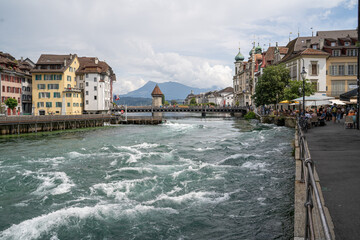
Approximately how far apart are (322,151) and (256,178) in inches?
120

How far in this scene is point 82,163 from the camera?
1931 centimetres

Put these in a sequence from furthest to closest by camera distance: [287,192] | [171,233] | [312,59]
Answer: [312,59] < [287,192] < [171,233]

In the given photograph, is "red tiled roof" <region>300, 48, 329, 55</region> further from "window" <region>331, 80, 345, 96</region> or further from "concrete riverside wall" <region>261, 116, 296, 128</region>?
"concrete riverside wall" <region>261, 116, 296, 128</region>

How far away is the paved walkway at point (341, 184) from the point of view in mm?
5812

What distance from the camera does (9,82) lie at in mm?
67125

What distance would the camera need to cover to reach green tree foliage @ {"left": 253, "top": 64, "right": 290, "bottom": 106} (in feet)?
196

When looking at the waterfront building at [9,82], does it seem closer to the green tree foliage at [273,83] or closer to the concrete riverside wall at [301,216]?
the green tree foliage at [273,83]

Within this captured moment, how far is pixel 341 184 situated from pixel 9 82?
71771 millimetres

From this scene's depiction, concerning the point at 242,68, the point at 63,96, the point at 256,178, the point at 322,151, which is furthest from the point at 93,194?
the point at 242,68

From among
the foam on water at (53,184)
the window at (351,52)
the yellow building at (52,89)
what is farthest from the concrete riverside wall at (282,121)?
the yellow building at (52,89)

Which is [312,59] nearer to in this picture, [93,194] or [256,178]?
[256,178]

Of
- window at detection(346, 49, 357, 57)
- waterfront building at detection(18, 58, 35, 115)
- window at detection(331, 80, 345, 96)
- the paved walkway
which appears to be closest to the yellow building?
waterfront building at detection(18, 58, 35, 115)

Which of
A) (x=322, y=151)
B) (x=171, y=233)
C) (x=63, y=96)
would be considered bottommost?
(x=171, y=233)

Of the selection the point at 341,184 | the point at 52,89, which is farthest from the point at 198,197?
the point at 52,89
